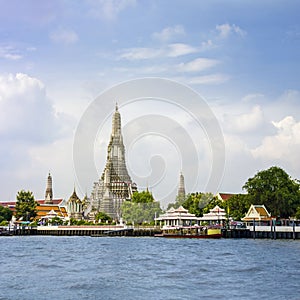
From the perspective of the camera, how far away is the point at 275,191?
75.6 m

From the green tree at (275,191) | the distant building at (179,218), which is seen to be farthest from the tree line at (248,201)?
the distant building at (179,218)

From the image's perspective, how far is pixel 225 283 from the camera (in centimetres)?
2697

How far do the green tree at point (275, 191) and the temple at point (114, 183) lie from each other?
45036 mm

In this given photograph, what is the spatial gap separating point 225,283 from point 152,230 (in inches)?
2249

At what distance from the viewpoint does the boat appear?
7075 cm

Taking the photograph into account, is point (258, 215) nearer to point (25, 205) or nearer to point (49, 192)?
point (25, 205)

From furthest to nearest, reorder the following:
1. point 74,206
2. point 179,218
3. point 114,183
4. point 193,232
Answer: point 74,206, point 114,183, point 179,218, point 193,232

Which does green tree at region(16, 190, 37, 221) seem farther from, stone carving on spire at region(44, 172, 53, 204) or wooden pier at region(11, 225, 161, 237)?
stone carving on spire at region(44, 172, 53, 204)

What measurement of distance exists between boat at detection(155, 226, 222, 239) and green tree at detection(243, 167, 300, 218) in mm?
8130

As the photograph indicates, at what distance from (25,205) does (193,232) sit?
49375mm

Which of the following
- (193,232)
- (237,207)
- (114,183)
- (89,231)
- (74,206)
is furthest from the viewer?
(74,206)

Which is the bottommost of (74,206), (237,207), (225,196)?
(237,207)

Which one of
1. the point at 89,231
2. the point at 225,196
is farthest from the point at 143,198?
the point at 225,196

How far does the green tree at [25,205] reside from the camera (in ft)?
369
